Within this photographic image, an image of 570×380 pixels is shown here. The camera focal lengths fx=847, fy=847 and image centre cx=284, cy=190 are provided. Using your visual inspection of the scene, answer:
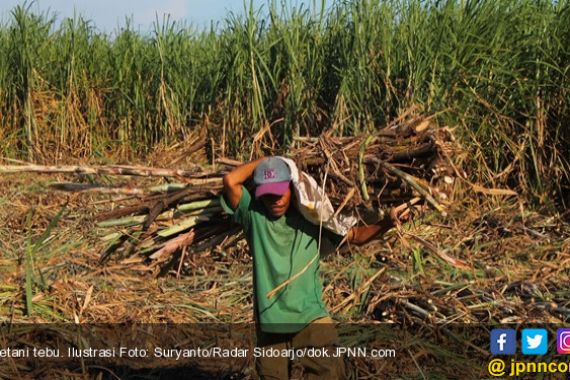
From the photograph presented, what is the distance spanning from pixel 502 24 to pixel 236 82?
2.42m

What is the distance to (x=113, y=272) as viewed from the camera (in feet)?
15.1

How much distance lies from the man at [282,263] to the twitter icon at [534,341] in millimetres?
1102

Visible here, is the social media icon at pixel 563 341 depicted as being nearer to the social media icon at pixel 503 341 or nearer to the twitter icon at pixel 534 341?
the twitter icon at pixel 534 341

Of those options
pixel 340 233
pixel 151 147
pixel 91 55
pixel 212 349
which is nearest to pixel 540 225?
pixel 212 349

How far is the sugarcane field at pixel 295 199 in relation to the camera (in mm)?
3072

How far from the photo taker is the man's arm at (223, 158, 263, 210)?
3.07m

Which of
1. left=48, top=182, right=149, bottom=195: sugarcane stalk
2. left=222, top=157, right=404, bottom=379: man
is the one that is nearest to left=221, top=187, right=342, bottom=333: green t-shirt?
left=222, top=157, right=404, bottom=379: man

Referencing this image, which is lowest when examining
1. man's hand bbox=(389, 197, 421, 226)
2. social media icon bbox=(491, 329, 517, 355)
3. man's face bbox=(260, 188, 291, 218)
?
social media icon bbox=(491, 329, 517, 355)

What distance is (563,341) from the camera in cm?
373

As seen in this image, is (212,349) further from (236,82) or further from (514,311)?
(236,82)

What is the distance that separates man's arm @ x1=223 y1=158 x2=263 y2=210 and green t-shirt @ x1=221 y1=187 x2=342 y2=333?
0.02m

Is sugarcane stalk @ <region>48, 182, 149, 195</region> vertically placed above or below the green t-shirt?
above

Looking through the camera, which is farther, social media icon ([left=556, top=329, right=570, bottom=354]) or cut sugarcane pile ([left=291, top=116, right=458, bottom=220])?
social media icon ([left=556, top=329, right=570, bottom=354])

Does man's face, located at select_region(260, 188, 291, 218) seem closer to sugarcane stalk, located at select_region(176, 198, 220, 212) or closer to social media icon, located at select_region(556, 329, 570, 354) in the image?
sugarcane stalk, located at select_region(176, 198, 220, 212)
